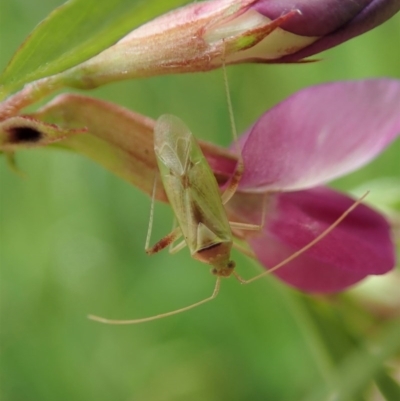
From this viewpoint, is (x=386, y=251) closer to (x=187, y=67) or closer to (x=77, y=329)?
(x=187, y=67)

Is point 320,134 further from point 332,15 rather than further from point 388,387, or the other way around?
point 388,387

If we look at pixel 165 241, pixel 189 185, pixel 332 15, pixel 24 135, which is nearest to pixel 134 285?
pixel 165 241

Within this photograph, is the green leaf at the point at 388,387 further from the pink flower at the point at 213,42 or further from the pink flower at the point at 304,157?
the pink flower at the point at 213,42

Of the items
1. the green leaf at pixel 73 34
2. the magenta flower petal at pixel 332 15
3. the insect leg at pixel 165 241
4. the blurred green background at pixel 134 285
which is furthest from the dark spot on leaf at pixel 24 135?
the blurred green background at pixel 134 285

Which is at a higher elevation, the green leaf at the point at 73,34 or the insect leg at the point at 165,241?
the green leaf at the point at 73,34

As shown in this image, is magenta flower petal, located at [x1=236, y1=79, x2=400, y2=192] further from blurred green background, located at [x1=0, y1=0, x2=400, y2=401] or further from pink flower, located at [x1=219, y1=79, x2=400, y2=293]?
blurred green background, located at [x1=0, y1=0, x2=400, y2=401]

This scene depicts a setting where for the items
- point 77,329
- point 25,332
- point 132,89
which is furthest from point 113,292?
point 132,89
